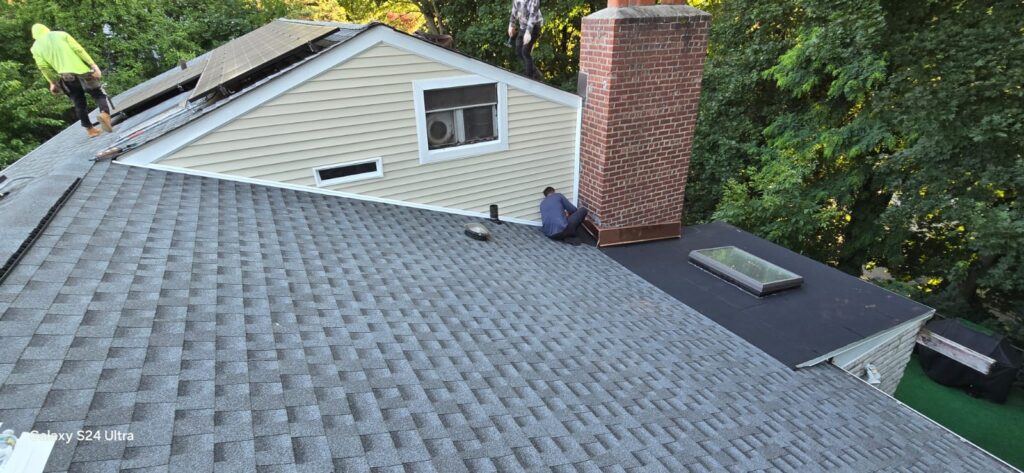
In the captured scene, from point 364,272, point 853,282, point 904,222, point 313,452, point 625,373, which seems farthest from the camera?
point 904,222

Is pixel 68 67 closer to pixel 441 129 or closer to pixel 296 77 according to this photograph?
pixel 296 77

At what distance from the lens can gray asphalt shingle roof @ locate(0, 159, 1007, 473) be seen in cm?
214

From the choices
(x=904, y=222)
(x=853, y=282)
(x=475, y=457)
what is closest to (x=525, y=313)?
(x=475, y=457)

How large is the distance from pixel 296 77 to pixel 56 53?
12.3 feet

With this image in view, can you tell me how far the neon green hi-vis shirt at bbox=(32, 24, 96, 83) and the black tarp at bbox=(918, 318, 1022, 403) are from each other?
14.3 m

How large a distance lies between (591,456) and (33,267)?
3563 millimetres

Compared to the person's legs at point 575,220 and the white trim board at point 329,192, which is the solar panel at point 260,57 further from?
the person's legs at point 575,220

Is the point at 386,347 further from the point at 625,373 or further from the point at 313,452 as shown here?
the point at 625,373

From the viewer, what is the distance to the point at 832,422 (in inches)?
146

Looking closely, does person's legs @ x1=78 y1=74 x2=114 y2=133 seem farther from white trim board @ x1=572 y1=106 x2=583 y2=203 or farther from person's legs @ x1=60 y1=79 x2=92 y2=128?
white trim board @ x1=572 y1=106 x2=583 y2=203

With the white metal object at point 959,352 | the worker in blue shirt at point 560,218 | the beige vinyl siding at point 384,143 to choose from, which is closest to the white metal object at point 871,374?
the white metal object at point 959,352

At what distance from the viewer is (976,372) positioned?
9.34 m

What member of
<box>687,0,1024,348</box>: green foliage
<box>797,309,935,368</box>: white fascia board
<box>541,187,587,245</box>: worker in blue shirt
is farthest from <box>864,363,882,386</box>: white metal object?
<box>687,0,1024,348</box>: green foliage

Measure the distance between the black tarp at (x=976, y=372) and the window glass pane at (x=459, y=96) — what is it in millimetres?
9046
